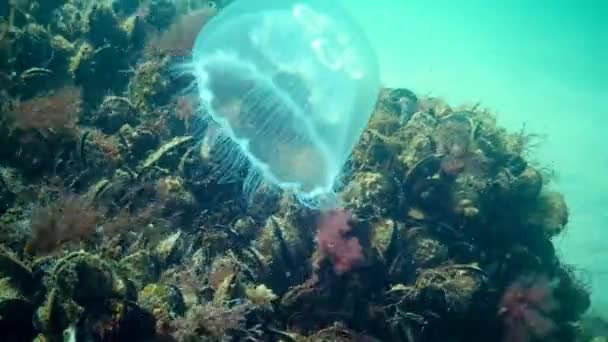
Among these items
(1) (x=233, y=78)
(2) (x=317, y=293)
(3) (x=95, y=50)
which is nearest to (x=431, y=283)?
(2) (x=317, y=293)

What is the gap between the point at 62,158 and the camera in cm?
539

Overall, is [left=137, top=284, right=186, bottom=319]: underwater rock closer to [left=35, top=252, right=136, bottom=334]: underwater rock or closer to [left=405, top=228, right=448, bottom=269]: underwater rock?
[left=35, top=252, right=136, bottom=334]: underwater rock

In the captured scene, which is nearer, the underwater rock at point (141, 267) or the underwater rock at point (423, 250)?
Answer: the underwater rock at point (141, 267)

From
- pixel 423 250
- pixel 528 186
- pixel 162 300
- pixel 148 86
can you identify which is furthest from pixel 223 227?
pixel 528 186

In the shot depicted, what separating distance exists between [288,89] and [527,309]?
11.9 ft

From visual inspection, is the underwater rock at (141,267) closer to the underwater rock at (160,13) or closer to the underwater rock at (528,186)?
the underwater rock at (528,186)

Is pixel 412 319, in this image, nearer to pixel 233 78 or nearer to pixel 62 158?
pixel 233 78

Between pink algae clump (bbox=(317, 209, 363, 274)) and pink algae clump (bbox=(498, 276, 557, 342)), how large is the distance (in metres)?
1.99

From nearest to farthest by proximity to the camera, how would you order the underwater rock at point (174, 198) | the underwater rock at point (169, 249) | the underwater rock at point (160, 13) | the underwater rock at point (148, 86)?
the underwater rock at point (169, 249) → the underwater rock at point (174, 198) → the underwater rock at point (148, 86) → the underwater rock at point (160, 13)

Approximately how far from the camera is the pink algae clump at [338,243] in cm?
492

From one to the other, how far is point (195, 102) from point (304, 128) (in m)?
1.82

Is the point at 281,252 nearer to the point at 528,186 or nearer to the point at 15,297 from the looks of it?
the point at 15,297

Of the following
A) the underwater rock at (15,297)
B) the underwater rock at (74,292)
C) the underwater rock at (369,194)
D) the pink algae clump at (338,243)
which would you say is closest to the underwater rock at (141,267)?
the underwater rock at (74,292)

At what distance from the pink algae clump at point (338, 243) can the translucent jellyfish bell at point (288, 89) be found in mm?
308
